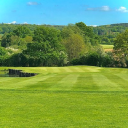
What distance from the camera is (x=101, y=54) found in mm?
55562

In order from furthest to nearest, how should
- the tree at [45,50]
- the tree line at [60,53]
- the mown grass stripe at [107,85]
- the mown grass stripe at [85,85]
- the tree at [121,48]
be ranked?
the tree at [45,50], the tree line at [60,53], the tree at [121,48], the mown grass stripe at [85,85], the mown grass stripe at [107,85]

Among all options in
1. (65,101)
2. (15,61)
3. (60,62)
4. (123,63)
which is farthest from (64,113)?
(15,61)

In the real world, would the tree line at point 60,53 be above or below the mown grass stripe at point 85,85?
above

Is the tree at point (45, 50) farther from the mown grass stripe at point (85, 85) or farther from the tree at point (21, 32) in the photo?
the tree at point (21, 32)

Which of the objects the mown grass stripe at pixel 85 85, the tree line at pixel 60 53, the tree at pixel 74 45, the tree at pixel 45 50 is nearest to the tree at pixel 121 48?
the tree line at pixel 60 53

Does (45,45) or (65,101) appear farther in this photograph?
(45,45)

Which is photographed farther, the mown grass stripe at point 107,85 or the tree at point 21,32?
the tree at point 21,32

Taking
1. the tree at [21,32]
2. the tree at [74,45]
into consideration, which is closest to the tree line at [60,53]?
the tree at [74,45]

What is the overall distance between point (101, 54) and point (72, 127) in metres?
50.4

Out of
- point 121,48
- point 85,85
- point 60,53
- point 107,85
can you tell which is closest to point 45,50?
point 60,53

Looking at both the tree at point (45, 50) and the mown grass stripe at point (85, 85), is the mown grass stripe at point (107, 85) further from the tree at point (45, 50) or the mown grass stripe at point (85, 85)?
the tree at point (45, 50)

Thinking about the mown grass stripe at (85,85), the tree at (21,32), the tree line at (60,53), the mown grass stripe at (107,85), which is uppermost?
the tree at (21,32)

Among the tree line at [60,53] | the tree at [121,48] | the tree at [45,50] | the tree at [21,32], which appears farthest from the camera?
the tree at [21,32]

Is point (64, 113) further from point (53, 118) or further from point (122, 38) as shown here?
point (122, 38)
